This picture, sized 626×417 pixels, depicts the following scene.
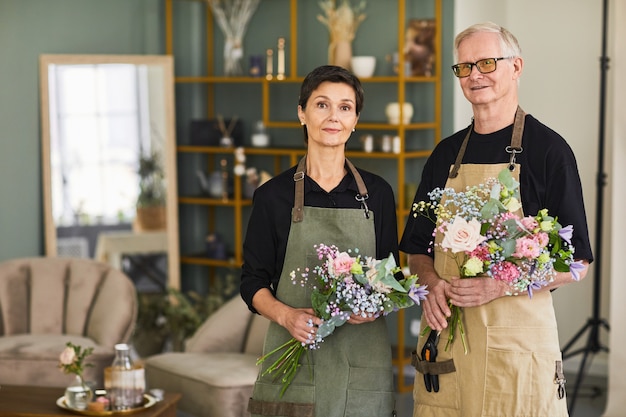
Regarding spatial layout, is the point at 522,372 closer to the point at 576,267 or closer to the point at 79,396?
the point at 576,267

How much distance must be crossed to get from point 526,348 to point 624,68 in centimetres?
277

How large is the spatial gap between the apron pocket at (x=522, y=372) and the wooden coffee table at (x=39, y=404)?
182cm

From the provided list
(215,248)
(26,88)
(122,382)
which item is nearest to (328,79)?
(122,382)

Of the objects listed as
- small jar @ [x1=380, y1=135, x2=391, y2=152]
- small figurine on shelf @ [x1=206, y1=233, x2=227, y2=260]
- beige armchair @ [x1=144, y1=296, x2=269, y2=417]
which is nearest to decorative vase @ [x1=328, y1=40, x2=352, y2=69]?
small jar @ [x1=380, y1=135, x2=391, y2=152]

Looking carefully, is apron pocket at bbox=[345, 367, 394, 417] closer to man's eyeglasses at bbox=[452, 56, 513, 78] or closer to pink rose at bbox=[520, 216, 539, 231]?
pink rose at bbox=[520, 216, 539, 231]

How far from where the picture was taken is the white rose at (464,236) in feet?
7.55

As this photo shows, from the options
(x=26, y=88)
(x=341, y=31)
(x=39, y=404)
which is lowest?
(x=39, y=404)

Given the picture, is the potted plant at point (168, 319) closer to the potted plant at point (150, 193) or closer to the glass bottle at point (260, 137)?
the potted plant at point (150, 193)

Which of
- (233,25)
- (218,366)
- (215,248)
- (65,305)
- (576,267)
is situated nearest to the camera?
(576,267)

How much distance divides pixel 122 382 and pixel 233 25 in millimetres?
3095

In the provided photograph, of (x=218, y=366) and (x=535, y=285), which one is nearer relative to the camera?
(x=535, y=285)

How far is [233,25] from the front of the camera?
639 cm

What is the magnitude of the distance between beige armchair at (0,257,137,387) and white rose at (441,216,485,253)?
9.97 feet

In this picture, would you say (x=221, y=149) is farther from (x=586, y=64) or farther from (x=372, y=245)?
(x=372, y=245)
